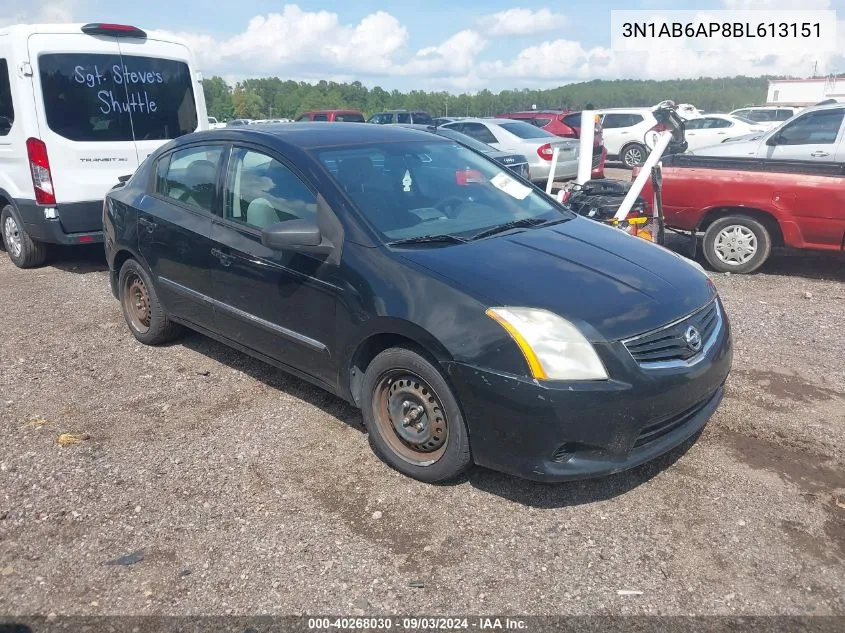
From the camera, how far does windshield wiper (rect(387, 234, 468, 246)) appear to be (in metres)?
3.58

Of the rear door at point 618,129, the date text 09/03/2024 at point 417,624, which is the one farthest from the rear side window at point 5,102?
the rear door at point 618,129

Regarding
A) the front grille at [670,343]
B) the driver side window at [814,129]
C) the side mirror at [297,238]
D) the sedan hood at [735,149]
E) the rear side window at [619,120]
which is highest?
the rear side window at [619,120]

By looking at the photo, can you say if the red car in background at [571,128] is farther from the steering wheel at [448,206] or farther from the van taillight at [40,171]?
the van taillight at [40,171]

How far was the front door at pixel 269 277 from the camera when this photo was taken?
12.3 feet

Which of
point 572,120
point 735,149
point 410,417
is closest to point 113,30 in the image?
point 410,417

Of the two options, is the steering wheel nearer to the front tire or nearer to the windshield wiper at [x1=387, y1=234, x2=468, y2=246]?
the windshield wiper at [x1=387, y1=234, x2=468, y2=246]

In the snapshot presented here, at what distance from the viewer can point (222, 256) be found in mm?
4250

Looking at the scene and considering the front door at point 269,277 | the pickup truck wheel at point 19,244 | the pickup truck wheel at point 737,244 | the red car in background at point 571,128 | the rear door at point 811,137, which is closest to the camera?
the front door at point 269,277

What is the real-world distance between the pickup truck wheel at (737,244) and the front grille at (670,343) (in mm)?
4412

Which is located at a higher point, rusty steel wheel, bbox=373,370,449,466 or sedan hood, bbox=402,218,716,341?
sedan hood, bbox=402,218,716,341

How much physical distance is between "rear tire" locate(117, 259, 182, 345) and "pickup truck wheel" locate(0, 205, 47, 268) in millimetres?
2998

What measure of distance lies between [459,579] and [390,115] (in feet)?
69.2

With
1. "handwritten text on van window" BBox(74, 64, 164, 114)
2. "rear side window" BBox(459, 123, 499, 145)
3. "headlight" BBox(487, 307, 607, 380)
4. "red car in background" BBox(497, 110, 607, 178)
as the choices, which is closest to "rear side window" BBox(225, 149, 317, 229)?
"headlight" BBox(487, 307, 607, 380)

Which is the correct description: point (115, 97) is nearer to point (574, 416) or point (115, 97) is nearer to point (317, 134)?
point (317, 134)
